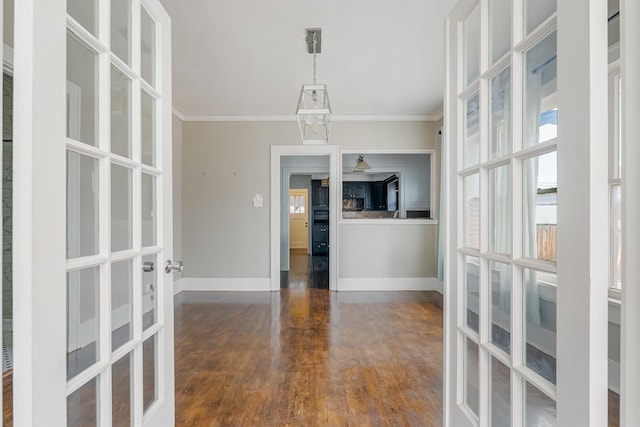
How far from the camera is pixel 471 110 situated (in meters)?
1.27

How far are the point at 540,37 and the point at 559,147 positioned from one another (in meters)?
0.32

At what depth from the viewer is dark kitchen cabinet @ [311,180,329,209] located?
9219 mm

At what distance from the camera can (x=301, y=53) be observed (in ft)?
9.30

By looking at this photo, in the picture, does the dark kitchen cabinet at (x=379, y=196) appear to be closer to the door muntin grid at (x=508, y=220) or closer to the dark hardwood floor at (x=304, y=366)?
the dark hardwood floor at (x=304, y=366)

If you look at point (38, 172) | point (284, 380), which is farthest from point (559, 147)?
point (284, 380)

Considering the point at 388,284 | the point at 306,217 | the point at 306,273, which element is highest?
the point at 306,217

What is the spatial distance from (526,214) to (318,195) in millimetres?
8328

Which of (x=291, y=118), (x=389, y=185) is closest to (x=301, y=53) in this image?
(x=291, y=118)

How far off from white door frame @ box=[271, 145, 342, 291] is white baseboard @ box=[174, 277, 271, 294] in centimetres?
15

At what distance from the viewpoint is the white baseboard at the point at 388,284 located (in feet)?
15.1

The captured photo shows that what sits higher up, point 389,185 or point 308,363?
point 389,185

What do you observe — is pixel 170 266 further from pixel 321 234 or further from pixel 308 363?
pixel 321 234
